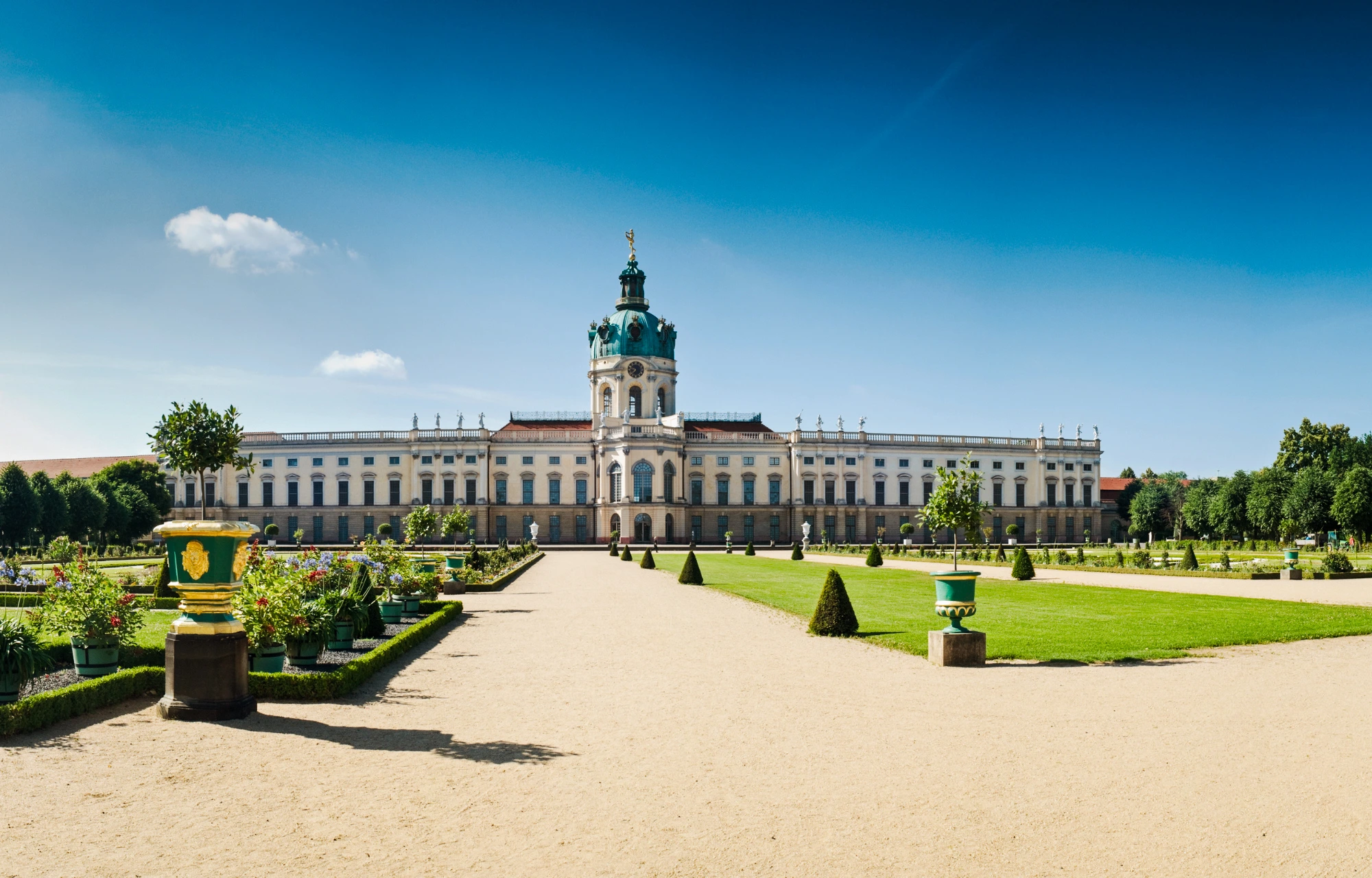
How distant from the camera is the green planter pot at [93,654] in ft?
35.0

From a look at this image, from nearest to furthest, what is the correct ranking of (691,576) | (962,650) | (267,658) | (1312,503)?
(267,658) → (962,650) → (691,576) → (1312,503)

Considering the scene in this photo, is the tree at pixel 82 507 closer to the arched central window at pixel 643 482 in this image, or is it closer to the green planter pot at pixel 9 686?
the arched central window at pixel 643 482

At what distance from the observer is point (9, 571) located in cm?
1462

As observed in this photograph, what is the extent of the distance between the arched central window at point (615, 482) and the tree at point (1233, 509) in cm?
4328

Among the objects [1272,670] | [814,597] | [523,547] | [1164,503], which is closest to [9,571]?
[814,597]

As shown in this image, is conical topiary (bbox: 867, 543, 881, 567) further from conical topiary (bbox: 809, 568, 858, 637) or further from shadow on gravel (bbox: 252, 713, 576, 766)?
shadow on gravel (bbox: 252, 713, 576, 766)

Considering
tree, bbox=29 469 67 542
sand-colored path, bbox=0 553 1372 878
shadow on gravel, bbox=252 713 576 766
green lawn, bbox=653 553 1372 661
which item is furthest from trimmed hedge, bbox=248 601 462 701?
tree, bbox=29 469 67 542

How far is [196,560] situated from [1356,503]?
6293 centimetres

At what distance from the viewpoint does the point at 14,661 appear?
8.70 m

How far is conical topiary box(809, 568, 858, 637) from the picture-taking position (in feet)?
50.4

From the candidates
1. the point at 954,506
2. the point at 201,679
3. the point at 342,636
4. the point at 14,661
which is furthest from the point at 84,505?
the point at 201,679

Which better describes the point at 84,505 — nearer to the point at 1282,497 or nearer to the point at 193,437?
the point at 193,437

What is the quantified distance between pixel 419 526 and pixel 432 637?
26.9 m

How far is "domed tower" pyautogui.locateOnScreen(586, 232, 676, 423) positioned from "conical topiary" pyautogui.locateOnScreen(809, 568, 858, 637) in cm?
6158
